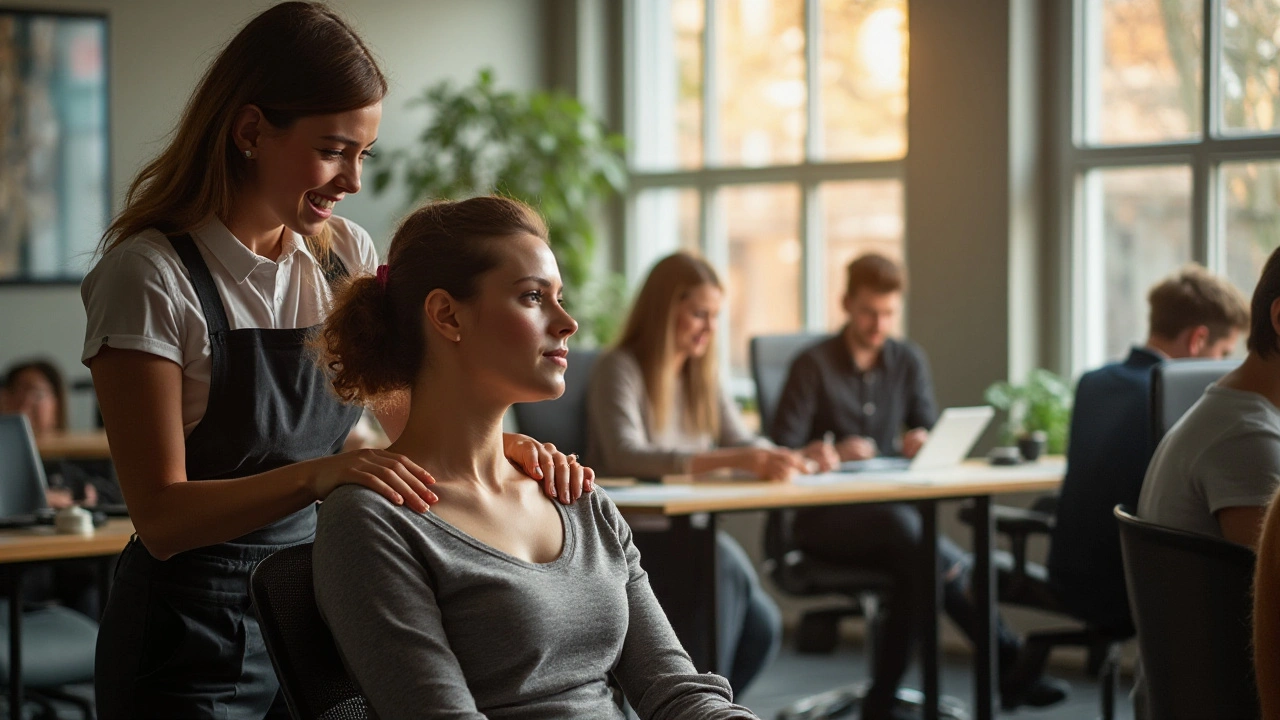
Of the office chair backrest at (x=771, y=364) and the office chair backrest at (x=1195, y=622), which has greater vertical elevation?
the office chair backrest at (x=771, y=364)

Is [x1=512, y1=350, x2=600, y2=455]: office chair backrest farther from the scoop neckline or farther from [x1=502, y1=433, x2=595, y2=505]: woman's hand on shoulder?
the scoop neckline

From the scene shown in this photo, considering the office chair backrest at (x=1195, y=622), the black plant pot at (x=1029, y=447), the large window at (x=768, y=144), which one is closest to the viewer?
the office chair backrest at (x=1195, y=622)

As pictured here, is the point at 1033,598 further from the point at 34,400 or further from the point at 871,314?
the point at 34,400

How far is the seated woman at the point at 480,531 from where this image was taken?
1.50 m

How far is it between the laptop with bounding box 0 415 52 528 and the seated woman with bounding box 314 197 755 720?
74.8 inches

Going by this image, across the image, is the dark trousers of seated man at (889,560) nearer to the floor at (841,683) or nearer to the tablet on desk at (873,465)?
the tablet on desk at (873,465)

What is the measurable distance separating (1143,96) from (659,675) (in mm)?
4133

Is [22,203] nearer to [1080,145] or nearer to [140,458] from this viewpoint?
[1080,145]

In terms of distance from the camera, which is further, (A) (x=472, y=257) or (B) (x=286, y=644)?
(A) (x=472, y=257)

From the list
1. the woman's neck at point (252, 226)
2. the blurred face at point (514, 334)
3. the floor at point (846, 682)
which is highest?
the woman's neck at point (252, 226)

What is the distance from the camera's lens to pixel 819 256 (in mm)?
6160

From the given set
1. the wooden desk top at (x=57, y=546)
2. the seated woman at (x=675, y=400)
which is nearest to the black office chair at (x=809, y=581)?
the seated woman at (x=675, y=400)

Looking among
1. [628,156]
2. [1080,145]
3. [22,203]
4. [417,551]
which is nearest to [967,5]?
[1080,145]

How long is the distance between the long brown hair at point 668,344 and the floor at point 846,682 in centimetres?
98
